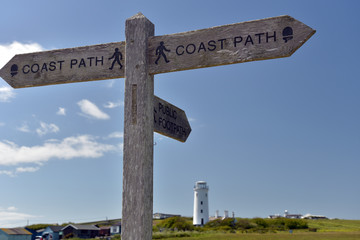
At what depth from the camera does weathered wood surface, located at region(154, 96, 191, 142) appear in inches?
157

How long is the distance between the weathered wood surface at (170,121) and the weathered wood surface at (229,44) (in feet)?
1.81

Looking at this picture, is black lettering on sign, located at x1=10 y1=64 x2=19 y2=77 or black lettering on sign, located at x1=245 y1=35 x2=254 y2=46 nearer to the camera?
black lettering on sign, located at x1=245 y1=35 x2=254 y2=46

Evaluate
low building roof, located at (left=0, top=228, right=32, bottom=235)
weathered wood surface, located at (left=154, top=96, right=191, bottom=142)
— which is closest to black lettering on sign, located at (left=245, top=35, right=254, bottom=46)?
weathered wood surface, located at (left=154, top=96, right=191, bottom=142)

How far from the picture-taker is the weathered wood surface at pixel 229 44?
329 cm

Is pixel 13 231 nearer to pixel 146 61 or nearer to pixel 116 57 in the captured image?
pixel 116 57

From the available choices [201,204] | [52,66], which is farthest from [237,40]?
[201,204]

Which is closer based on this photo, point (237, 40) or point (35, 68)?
point (237, 40)

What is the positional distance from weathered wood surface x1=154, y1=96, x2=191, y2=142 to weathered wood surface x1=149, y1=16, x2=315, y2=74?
1.81ft

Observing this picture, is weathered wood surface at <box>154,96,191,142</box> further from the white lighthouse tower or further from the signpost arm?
the white lighthouse tower

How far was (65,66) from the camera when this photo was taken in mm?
4043

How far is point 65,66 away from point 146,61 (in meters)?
1.01

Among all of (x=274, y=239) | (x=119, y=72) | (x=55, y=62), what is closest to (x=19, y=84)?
(x=55, y=62)

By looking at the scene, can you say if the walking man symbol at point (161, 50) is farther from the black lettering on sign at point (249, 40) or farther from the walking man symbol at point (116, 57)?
the black lettering on sign at point (249, 40)

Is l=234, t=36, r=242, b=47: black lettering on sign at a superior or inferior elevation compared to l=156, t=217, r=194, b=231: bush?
superior
